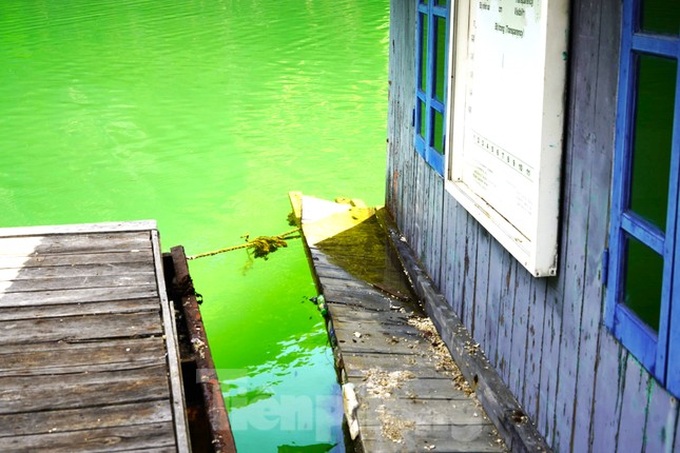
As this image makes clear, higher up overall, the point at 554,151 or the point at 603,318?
the point at 554,151

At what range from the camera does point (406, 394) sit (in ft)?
14.6

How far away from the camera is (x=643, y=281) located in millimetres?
2795

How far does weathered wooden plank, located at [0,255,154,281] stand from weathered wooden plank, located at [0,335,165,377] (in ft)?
2.86

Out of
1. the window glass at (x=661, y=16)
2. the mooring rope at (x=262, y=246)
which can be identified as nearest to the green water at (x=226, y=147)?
the mooring rope at (x=262, y=246)

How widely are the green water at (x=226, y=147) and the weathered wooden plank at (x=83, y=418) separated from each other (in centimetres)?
175

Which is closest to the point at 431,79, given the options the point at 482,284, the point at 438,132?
the point at 438,132

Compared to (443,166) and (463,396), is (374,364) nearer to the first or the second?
(463,396)

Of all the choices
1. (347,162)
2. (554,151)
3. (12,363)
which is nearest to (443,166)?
(554,151)

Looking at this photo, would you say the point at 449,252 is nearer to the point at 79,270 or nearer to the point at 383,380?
the point at 383,380

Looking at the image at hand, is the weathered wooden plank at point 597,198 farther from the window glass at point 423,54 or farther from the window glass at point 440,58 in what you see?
the window glass at point 423,54

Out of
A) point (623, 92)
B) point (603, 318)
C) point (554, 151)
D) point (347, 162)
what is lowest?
point (347, 162)

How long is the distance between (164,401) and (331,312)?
6.66ft

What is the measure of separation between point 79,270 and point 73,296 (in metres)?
0.41

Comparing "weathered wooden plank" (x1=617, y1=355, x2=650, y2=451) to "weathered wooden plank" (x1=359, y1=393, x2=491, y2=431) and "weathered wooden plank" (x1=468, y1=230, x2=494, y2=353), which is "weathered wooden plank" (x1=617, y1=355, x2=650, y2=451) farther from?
"weathered wooden plank" (x1=468, y1=230, x2=494, y2=353)
